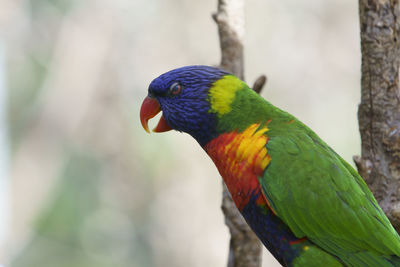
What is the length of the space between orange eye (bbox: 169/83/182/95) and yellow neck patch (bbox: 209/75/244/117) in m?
0.14

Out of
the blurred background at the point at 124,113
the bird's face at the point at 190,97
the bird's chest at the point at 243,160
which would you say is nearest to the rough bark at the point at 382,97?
the bird's chest at the point at 243,160

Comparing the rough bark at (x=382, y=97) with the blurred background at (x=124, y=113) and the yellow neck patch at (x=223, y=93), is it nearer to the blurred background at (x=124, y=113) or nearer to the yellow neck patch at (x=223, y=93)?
the yellow neck patch at (x=223, y=93)

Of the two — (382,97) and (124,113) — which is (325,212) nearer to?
(382,97)

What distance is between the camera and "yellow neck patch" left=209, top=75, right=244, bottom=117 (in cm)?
193

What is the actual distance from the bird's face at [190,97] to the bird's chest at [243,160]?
109mm

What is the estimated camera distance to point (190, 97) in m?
2.00

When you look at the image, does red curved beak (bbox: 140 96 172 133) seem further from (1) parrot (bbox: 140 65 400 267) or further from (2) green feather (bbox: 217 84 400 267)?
(2) green feather (bbox: 217 84 400 267)

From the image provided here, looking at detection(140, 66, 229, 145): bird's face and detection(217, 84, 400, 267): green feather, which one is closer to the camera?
detection(217, 84, 400, 267): green feather

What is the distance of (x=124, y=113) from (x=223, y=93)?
564cm

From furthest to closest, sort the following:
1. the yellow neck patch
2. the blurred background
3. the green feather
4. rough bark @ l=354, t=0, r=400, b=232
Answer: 1. the blurred background
2. rough bark @ l=354, t=0, r=400, b=232
3. the yellow neck patch
4. the green feather

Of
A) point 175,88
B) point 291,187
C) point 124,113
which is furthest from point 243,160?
point 124,113

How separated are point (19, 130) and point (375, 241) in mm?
6076

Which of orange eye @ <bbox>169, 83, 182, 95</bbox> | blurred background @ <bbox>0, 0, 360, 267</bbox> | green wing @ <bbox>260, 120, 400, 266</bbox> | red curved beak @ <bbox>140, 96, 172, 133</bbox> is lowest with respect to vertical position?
blurred background @ <bbox>0, 0, 360, 267</bbox>

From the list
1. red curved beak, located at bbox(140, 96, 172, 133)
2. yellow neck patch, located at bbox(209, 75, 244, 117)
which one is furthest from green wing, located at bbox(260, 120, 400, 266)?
red curved beak, located at bbox(140, 96, 172, 133)
